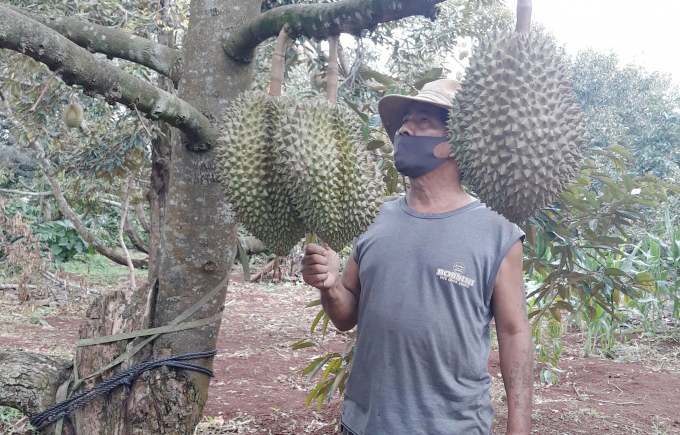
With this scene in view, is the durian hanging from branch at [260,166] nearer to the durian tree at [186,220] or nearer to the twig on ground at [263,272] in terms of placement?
the durian tree at [186,220]

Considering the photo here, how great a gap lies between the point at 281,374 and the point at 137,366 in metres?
2.65

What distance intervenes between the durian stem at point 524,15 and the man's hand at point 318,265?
1.90 ft

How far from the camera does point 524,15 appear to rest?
0.87 m

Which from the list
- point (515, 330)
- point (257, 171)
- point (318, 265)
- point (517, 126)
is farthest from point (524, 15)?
point (515, 330)

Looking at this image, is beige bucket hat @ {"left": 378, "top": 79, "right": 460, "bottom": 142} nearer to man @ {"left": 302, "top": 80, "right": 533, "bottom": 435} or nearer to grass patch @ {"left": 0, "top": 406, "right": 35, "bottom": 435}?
man @ {"left": 302, "top": 80, "right": 533, "bottom": 435}

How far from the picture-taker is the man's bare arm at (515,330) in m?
1.68

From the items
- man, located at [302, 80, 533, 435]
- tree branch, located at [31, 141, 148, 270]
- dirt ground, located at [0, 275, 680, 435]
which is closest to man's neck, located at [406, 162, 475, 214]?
man, located at [302, 80, 533, 435]

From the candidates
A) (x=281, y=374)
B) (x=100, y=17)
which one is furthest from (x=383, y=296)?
(x=100, y=17)

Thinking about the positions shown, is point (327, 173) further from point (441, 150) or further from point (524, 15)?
point (441, 150)

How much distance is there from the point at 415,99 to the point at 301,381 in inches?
122

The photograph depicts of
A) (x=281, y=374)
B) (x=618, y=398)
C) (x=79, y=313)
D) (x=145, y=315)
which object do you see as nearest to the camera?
(x=145, y=315)

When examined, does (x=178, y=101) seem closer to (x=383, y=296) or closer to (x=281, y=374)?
(x=383, y=296)

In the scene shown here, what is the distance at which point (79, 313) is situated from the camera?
633cm

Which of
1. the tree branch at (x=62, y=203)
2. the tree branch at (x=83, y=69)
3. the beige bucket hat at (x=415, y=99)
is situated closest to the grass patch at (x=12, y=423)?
the tree branch at (x=83, y=69)
